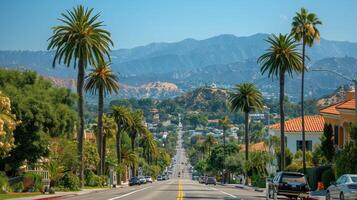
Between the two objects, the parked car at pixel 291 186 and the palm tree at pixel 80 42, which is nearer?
the parked car at pixel 291 186

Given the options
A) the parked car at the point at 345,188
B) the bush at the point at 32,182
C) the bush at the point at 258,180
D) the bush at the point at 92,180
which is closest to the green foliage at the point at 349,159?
the parked car at the point at 345,188

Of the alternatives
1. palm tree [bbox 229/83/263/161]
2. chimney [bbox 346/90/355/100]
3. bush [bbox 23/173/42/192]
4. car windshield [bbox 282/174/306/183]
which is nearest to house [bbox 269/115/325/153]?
palm tree [bbox 229/83/263/161]

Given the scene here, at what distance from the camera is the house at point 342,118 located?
62.4 m

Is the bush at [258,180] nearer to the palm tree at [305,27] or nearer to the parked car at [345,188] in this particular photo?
the palm tree at [305,27]

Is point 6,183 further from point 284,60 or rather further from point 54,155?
point 284,60

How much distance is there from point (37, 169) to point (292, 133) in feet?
153

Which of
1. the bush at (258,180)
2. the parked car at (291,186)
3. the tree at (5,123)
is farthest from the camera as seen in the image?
the bush at (258,180)

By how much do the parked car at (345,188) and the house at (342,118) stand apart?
24.3 metres

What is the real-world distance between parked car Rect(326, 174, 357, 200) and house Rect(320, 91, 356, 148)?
2429cm

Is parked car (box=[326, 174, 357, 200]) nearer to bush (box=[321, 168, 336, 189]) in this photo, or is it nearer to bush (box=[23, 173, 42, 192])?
bush (box=[321, 168, 336, 189])

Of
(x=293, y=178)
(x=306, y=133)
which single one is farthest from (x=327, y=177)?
(x=306, y=133)

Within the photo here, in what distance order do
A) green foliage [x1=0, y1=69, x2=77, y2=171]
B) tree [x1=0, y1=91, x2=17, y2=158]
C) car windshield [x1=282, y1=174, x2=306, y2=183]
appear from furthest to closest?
green foliage [x1=0, y1=69, x2=77, y2=171] < car windshield [x1=282, y1=174, x2=306, y2=183] < tree [x1=0, y1=91, x2=17, y2=158]

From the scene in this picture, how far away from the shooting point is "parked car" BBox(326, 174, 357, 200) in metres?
33.2

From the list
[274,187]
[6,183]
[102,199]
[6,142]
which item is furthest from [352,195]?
[6,183]
